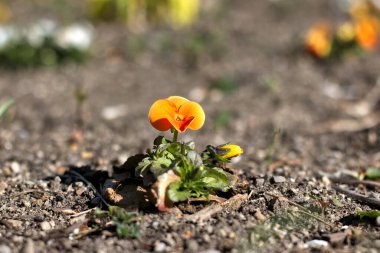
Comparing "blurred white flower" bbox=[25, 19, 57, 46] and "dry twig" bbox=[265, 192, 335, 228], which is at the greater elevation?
"blurred white flower" bbox=[25, 19, 57, 46]

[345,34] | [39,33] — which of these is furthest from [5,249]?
[345,34]

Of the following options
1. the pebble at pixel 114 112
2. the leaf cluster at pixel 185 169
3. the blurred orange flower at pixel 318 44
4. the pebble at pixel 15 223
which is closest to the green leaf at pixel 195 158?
the leaf cluster at pixel 185 169

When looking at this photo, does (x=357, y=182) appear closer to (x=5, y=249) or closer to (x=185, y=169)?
(x=185, y=169)

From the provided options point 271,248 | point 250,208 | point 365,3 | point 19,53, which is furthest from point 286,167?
point 365,3

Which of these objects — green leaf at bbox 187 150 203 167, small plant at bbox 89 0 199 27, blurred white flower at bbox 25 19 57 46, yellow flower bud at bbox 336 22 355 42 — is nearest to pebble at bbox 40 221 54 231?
green leaf at bbox 187 150 203 167

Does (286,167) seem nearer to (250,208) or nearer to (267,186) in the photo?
(267,186)

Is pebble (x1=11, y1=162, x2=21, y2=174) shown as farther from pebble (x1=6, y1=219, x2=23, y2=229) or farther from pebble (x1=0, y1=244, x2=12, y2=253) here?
pebble (x1=0, y1=244, x2=12, y2=253)

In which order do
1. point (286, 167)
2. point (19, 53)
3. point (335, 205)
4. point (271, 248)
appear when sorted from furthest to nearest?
point (19, 53), point (286, 167), point (335, 205), point (271, 248)
